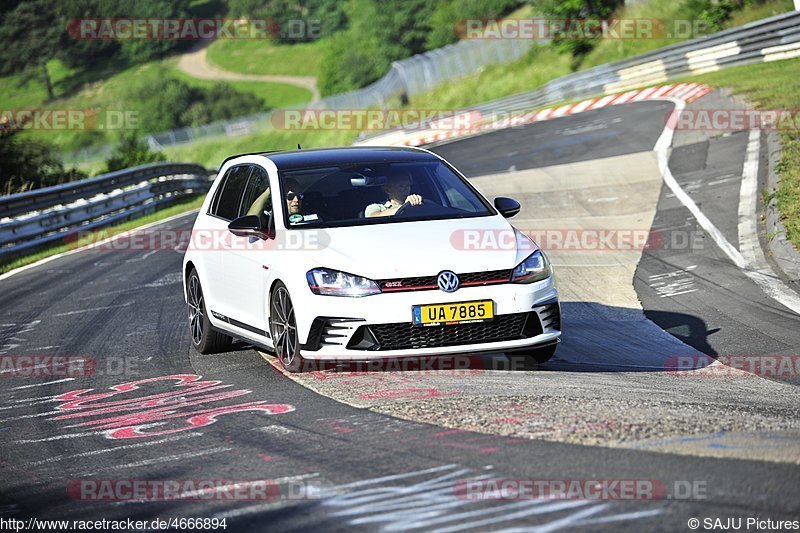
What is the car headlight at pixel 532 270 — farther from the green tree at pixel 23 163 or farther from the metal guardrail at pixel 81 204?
the green tree at pixel 23 163

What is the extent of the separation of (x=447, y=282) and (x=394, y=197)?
140 cm

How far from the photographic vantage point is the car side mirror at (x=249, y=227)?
8.77 m

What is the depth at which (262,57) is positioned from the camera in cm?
13325

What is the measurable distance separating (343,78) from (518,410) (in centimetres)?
10654

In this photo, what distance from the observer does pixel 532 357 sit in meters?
8.52

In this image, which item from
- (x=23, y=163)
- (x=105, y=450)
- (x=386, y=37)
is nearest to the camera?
(x=105, y=450)

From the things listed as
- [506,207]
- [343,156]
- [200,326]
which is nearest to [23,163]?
[200,326]

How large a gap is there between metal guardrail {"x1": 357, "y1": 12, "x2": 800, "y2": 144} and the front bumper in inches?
923

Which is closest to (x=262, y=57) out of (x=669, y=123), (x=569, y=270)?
(x=669, y=123)

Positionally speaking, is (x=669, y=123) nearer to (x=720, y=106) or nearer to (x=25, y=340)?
(x=720, y=106)

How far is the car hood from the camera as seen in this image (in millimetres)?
7879

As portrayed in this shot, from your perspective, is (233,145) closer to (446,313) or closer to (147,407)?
(147,407)

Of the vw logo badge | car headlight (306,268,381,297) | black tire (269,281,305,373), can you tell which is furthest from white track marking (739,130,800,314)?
black tire (269,281,305,373)

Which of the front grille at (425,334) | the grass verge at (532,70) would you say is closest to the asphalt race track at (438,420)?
the front grille at (425,334)
